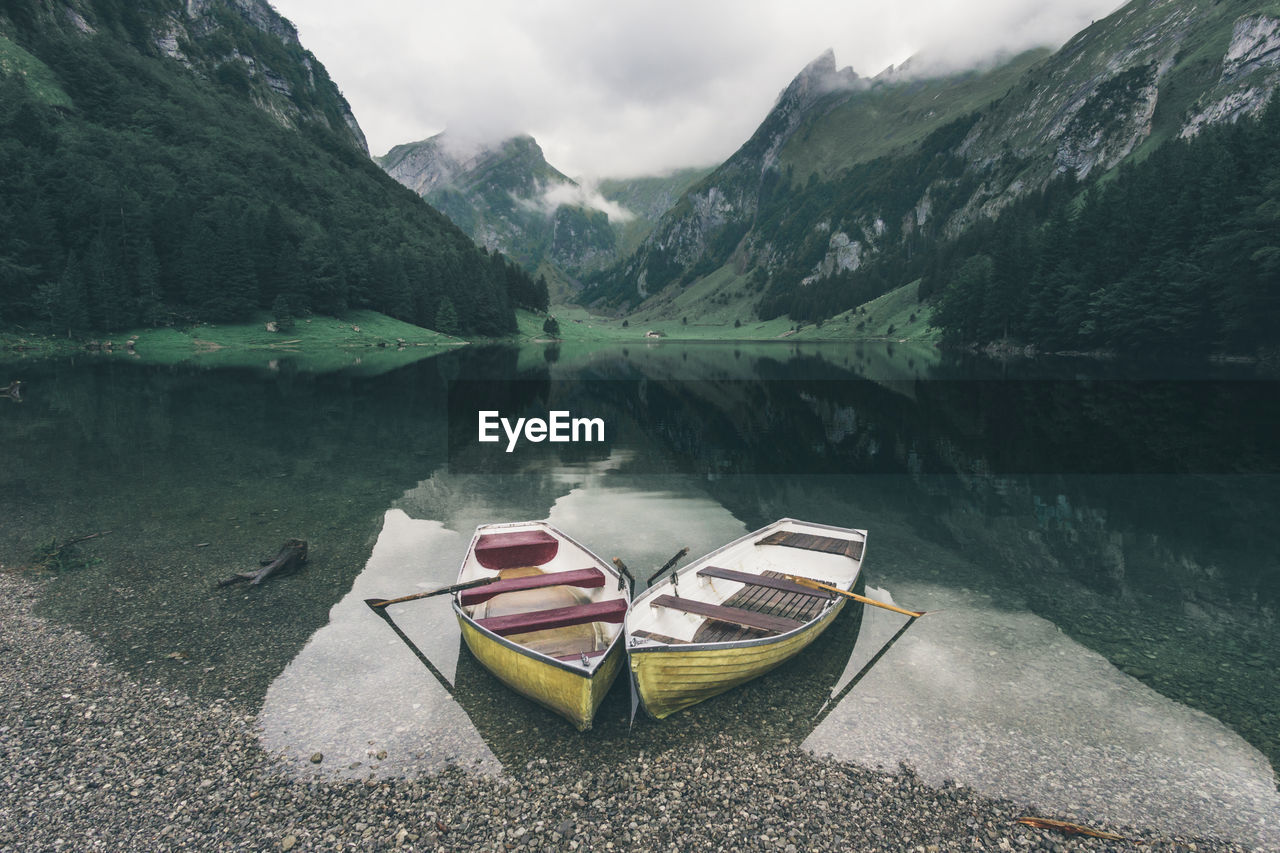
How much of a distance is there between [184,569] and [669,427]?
3237 centimetres

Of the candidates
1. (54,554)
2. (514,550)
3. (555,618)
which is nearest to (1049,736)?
(555,618)

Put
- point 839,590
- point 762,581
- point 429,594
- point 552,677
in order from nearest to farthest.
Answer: point 552,677
point 839,590
point 429,594
point 762,581

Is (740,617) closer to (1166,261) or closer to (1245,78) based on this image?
(1166,261)

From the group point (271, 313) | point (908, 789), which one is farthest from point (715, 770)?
point (271, 313)

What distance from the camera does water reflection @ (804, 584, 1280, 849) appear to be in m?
9.35

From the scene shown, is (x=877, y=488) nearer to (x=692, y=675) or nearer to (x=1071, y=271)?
(x=692, y=675)

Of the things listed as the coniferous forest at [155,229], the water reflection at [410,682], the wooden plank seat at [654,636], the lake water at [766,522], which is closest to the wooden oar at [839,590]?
the lake water at [766,522]

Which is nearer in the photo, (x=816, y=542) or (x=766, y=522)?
(x=816, y=542)

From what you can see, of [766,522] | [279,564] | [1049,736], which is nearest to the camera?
[1049,736]

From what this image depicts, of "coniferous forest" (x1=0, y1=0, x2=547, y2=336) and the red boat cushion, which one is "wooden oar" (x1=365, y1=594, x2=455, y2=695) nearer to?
the red boat cushion

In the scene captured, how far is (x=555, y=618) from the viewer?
41.0 feet

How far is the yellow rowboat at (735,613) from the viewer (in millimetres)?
10875

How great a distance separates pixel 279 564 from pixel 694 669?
13654mm

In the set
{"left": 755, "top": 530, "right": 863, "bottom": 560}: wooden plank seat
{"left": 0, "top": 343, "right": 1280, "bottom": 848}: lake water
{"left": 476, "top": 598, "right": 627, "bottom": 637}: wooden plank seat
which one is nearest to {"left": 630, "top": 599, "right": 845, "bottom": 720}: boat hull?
{"left": 0, "top": 343, "right": 1280, "bottom": 848}: lake water
